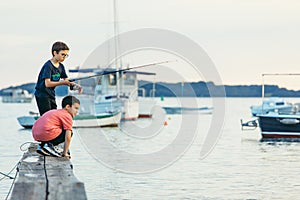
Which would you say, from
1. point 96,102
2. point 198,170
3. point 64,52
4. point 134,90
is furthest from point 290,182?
point 134,90

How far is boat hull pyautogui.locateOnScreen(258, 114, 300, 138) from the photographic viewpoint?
102 ft

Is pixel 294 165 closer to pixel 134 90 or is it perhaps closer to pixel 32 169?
pixel 32 169

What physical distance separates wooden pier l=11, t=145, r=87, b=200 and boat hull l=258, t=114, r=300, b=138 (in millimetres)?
23001

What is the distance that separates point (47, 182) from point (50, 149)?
2763 millimetres

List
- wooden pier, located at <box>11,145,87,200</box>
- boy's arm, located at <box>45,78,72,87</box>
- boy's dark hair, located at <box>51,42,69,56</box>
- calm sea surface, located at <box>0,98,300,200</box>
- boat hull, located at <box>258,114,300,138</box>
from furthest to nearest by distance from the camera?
boat hull, located at <box>258,114,300,138</box>
calm sea surface, located at <box>0,98,300,200</box>
boy's arm, located at <box>45,78,72,87</box>
boy's dark hair, located at <box>51,42,69,56</box>
wooden pier, located at <box>11,145,87,200</box>

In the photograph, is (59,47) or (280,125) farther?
(280,125)

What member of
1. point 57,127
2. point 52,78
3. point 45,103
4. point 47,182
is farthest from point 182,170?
point 47,182

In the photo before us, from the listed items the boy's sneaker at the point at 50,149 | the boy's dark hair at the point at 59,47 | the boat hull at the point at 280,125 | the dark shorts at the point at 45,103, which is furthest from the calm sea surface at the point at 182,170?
the boy's dark hair at the point at 59,47

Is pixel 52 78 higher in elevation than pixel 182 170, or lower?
higher

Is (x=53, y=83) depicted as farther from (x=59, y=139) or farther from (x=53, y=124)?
(x=59, y=139)

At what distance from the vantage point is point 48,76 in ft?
33.6

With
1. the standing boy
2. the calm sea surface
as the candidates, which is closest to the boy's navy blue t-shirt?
the standing boy

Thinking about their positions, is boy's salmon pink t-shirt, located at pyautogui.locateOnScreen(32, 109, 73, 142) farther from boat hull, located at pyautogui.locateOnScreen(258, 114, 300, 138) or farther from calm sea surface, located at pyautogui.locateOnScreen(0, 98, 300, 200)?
boat hull, located at pyautogui.locateOnScreen(258, 114, 300, 138)

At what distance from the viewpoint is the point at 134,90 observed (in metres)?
60.2
